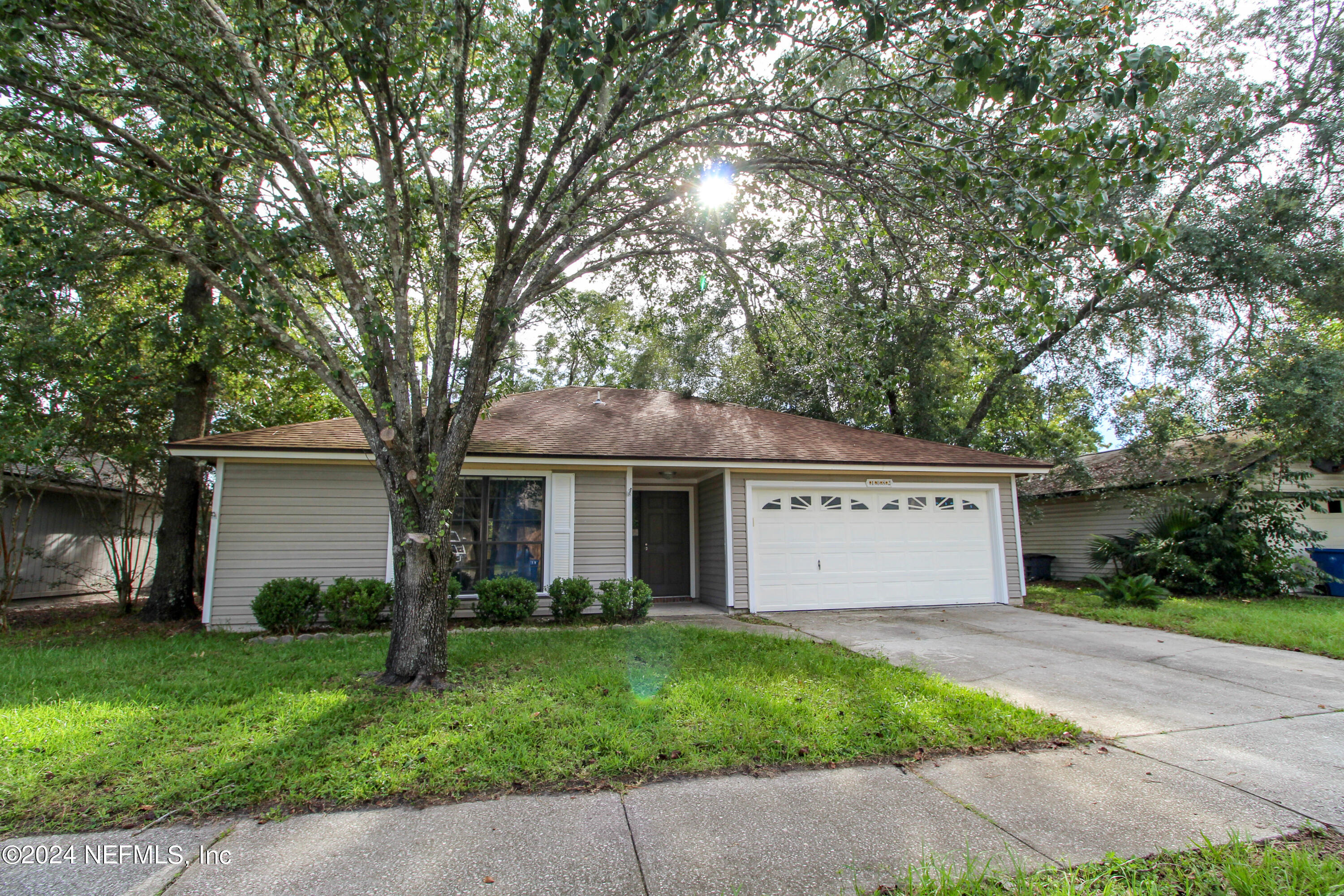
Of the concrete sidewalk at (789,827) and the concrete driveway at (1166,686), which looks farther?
the concrete driveway at (1166,686)

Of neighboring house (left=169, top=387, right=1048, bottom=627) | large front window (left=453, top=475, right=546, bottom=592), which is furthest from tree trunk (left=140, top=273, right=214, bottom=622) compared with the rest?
large front window (left=453, top=475, right=546, bottom=592)

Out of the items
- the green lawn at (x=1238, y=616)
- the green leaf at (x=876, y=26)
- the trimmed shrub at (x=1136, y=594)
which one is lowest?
the green lawn at (x=1238, y=616)

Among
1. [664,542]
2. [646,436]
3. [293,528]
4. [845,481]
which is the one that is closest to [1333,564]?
[845,481]

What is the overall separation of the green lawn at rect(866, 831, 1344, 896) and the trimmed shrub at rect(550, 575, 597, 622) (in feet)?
21.7

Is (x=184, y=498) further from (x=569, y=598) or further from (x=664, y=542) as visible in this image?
(x=664, y=542)

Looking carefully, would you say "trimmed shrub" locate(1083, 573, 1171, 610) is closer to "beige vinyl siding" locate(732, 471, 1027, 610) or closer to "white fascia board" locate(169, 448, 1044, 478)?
"beige vinyl siding" locate(732, 471, 1027, 610)

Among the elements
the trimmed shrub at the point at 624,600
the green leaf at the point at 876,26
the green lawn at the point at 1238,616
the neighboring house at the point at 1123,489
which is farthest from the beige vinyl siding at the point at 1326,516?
the green leaf at the point at 876,26

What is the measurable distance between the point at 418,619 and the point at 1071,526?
16.7m

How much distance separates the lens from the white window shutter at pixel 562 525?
939 cm

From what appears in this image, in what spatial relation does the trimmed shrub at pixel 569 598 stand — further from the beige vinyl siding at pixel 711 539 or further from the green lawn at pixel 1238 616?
the green lawn at pixel 1238 616

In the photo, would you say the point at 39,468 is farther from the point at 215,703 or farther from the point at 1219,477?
the point at 1219,477

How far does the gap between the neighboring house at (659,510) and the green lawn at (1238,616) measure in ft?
4.79

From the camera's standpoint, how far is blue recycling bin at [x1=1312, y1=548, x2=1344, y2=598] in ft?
40.7

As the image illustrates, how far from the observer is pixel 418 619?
5.30 m
